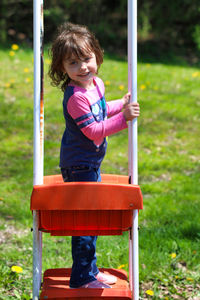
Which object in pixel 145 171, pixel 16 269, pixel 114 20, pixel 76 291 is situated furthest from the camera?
pixel 114 20

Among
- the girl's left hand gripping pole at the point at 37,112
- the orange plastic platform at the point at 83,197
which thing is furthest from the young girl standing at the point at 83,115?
the orange plastic platform at the point at 83,197

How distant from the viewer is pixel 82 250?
2.35 m

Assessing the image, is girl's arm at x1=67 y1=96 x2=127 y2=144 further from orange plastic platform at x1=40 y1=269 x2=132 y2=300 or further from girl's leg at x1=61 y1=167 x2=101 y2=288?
orange plastic platform at x1=40 y1=269 x2=132 y2=300

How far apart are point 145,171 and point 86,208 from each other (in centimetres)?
252

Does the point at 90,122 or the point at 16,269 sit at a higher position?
the point at 90,122

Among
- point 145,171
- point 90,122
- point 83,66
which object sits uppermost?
point 83,66

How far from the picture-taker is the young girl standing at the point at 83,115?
2168mm

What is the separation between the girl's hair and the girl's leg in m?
0.48

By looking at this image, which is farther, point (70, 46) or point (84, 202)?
point (70, 46)

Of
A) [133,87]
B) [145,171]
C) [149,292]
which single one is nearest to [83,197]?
[133,87]

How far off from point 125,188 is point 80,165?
0.31 m

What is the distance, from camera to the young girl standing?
2168 millimetres

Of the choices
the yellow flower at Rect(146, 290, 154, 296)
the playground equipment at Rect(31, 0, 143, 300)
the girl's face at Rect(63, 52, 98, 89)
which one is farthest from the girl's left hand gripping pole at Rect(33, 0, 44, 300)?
the yellow flower at Rect(146, 290, 154, 296)

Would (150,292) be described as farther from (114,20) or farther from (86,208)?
(114,20)
